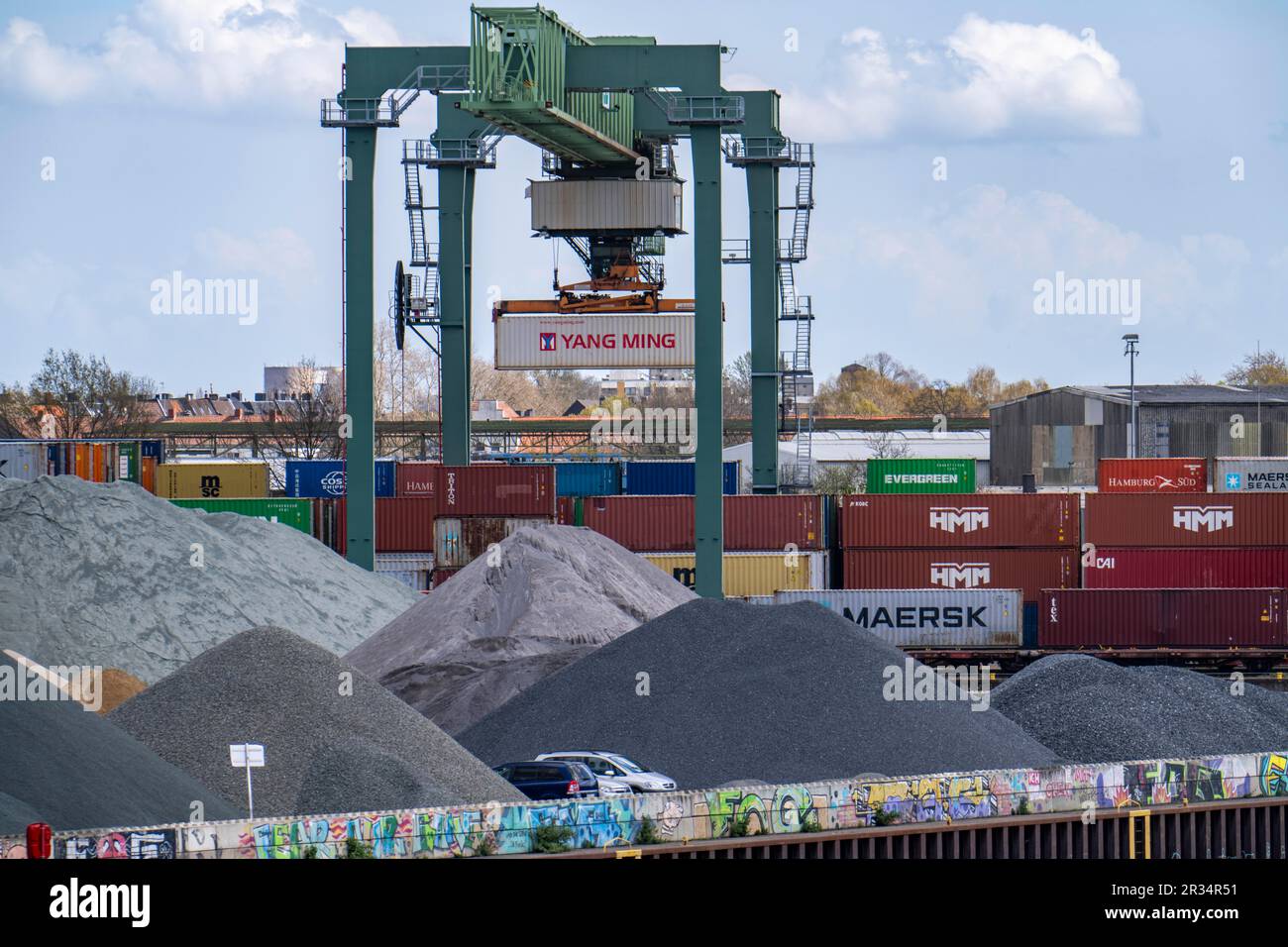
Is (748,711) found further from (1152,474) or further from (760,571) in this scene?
(1152,474)

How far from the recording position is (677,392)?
143125 mm

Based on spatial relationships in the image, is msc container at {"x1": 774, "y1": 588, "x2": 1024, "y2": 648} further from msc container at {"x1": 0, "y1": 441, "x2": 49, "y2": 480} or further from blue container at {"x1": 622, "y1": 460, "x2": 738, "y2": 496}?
msc container at {"x1": 0, "y1": 441, "x2": 49, "y2": 480}

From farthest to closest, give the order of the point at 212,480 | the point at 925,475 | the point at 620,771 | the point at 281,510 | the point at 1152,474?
the point at 212,480
the point at 1152,474
the point at 925,475
the point at 281,510
the point at 620,771

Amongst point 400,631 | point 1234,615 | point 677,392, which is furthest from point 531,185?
point 677,392

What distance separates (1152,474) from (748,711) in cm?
3470

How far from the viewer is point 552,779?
73.6 ft

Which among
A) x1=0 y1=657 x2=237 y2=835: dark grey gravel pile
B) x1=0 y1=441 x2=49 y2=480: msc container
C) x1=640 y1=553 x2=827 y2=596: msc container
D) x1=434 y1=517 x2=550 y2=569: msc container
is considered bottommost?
x1=0 y1=657 x2=237 y2=835: dark grey gravel pile

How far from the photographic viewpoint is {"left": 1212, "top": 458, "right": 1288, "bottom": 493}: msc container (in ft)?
177

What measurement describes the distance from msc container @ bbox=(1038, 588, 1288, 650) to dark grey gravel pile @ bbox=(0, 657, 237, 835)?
24.8m

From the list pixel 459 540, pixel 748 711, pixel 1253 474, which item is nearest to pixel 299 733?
pixel 748 711

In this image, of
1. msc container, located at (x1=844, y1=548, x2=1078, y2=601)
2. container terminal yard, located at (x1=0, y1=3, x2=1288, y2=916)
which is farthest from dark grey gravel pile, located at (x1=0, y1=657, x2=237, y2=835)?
msc container, located at (x1=844, y1=548, x2=1078, y2=601)
